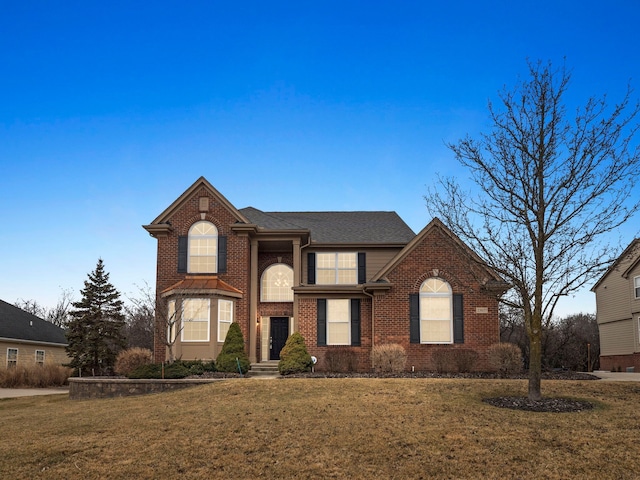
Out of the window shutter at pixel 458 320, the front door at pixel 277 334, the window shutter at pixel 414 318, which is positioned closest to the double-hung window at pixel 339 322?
the window shutter at pixel 414 318

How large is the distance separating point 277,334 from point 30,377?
39.5 feet

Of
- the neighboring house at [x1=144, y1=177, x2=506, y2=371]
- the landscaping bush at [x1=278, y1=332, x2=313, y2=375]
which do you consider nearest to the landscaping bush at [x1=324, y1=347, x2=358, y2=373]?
the landscaping bush at [x1=278, y1=332, x2=313, y2=375]

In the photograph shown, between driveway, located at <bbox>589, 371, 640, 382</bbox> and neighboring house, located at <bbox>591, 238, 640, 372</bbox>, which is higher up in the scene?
neighboring house, located at <bbox>591, 238, 640, 372</bbox>

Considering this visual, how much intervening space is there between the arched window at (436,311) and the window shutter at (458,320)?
109 mm

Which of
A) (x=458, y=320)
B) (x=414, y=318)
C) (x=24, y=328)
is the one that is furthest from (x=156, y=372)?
(x=24, y=328)

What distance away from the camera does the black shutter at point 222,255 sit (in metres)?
25.5

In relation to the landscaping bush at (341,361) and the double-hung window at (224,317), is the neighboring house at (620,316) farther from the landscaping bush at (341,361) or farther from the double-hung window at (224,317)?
the double-hung window at (224,317)

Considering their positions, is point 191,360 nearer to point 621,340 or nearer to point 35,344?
point 35,344

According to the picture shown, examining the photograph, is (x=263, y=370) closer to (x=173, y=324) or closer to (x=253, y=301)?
(x=253, y=301)

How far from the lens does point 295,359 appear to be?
21.1m

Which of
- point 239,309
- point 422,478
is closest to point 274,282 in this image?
point 239,309

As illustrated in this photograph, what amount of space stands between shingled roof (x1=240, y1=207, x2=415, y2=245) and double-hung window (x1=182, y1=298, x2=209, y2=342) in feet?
15.5

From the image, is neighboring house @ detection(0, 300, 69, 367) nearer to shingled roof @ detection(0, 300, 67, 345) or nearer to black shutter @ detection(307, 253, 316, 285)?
shingled roof @ detection(0, 300, 67, 345)

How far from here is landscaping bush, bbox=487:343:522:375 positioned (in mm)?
21047
